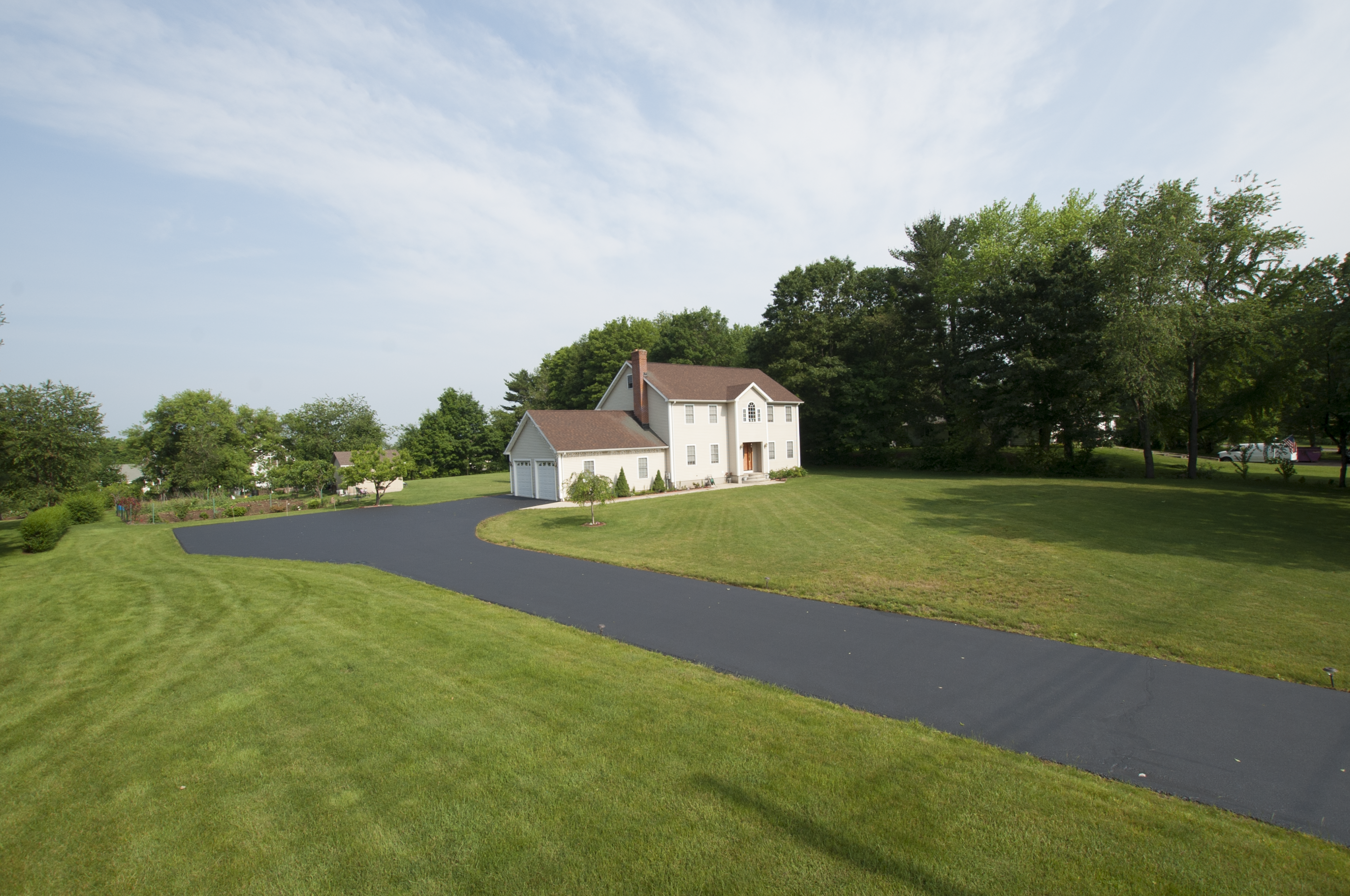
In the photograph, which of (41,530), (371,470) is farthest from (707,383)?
(41,530)

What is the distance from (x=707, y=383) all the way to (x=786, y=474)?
7.82 meters

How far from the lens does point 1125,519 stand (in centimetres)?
1727

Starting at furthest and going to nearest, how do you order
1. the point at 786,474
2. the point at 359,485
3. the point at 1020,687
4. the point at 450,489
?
the point at 450,489 → the point at 359,485 → the point at 786,474 → the point at 1020,687

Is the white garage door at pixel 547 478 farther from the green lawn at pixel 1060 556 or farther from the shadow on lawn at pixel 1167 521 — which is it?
the shadow on lawn at pixel 1167 521

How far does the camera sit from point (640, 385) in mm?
33562

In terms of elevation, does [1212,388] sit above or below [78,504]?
above

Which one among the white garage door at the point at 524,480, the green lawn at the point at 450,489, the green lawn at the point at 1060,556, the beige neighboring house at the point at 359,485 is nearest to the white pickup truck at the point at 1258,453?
the green lawn at the point at 1060,556

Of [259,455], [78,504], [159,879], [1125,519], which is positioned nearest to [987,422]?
[1125,519]

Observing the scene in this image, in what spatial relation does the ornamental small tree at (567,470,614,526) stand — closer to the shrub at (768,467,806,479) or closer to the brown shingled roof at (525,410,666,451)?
the brown shingled roof at (525,410,666,451)

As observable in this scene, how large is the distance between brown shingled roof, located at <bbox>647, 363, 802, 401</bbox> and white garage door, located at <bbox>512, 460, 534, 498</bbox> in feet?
27.8

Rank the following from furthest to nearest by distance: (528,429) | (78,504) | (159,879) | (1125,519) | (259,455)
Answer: (259,455) → (528,429) → (78,504) → (1125,519) → (159,879)

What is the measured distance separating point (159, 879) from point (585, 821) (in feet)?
8.76

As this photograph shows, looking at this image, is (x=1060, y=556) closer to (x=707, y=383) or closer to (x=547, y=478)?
(x=547, y=478)

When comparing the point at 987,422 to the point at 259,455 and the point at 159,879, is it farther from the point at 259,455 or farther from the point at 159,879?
the point at 259,455
